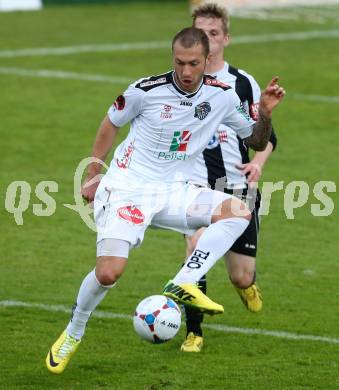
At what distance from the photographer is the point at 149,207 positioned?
8602mm

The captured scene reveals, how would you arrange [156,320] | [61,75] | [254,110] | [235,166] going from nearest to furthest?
[156,320] → [254,110] → [235,166] → [61,75]

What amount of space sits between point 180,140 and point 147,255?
3.56 m

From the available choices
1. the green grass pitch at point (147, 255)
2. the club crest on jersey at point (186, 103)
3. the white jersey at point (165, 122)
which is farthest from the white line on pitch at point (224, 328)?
the club crest on jersey at point (186, 103)

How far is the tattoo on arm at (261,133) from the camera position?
28.7 feet

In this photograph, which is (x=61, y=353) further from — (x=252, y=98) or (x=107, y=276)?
(x=252, y=98)

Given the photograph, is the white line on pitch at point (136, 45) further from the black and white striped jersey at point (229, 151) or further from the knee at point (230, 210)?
the knee at point (230, 210)

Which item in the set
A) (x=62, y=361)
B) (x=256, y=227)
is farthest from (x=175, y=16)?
(x=62, y=361)

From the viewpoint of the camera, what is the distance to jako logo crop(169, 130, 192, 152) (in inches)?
344

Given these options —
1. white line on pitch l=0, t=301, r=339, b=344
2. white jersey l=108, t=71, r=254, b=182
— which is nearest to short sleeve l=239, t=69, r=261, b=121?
white jersey l=108, t=71, r=254, b=182

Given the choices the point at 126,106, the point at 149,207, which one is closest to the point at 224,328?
the point at 149,207

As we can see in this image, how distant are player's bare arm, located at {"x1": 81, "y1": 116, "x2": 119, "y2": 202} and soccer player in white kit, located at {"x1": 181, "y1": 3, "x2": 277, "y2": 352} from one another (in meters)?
1.13

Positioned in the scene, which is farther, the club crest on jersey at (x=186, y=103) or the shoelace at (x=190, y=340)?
the shoelace at (x=190, y=340)

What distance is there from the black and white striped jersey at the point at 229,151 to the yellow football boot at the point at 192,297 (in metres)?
1.71

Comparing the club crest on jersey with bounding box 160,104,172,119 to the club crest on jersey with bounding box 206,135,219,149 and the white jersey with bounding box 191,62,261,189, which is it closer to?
the white jersey with bounding box 191,62,261,189
